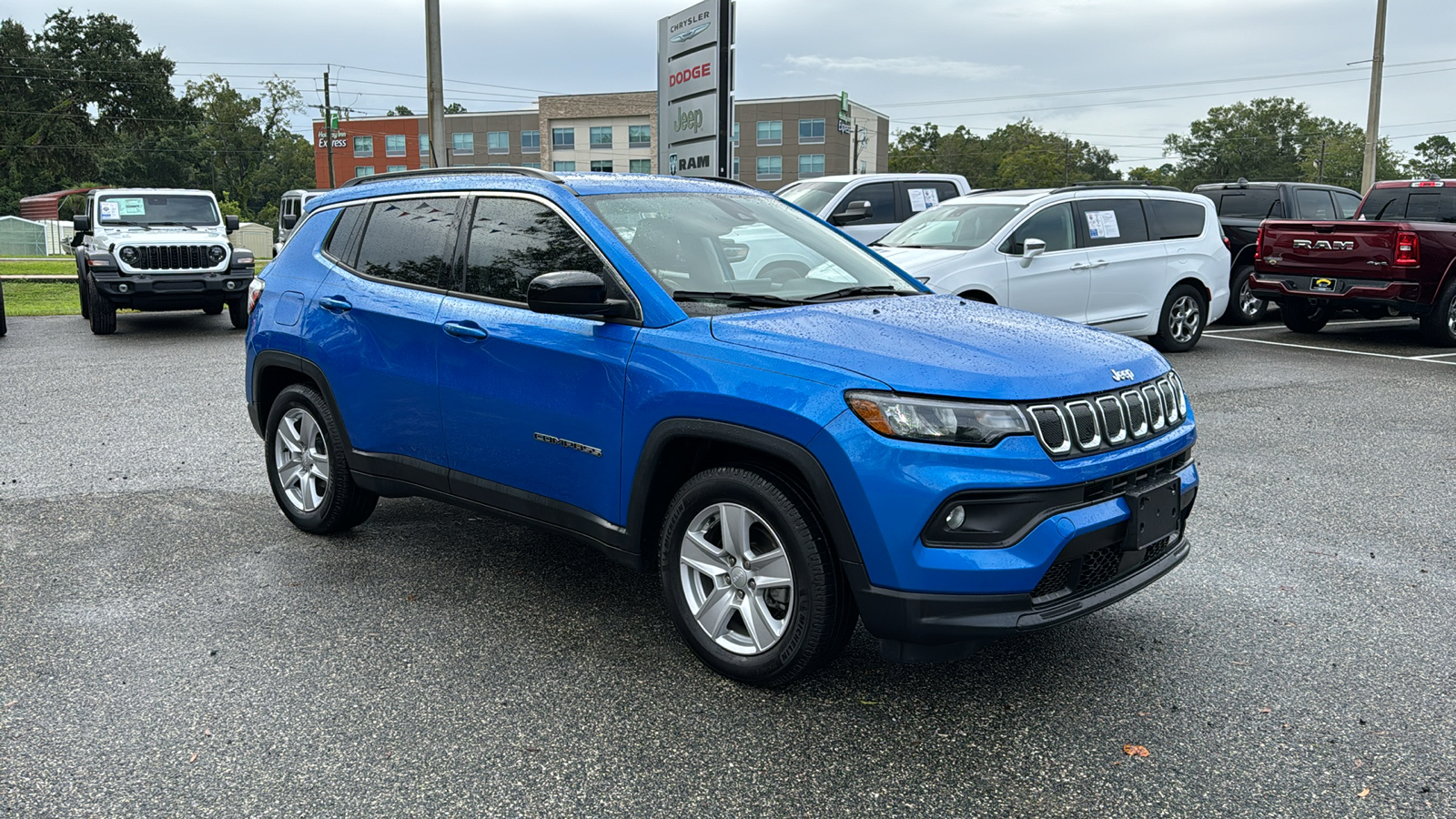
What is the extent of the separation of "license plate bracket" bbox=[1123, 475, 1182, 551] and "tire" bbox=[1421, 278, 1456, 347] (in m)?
11.6

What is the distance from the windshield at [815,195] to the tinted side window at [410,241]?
10393mm

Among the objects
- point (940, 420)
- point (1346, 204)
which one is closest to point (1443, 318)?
point (1346, 204)

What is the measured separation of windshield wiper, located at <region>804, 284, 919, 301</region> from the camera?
4.23 metres

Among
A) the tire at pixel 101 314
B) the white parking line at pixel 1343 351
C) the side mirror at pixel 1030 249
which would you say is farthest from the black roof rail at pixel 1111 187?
the tire at pixel 101 314

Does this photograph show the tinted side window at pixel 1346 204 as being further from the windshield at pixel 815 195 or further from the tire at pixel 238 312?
the tire at pixel 238 312

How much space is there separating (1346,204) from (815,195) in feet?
26.5

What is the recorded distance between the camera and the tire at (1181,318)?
12188mm

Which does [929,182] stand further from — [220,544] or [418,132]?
[418,132]

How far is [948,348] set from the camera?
3500mm

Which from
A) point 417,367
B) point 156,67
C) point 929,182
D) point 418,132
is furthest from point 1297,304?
point 418,132

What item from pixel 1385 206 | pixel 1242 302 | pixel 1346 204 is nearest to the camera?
pixel 1385 206

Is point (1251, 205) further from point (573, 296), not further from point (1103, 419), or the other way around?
point (573, 296)

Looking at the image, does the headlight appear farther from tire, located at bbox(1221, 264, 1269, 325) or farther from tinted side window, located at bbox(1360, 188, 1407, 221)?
tire, located at bbox(1221, 264, 1269, 325)

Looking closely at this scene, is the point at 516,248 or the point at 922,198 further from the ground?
→ the point at 922,198
